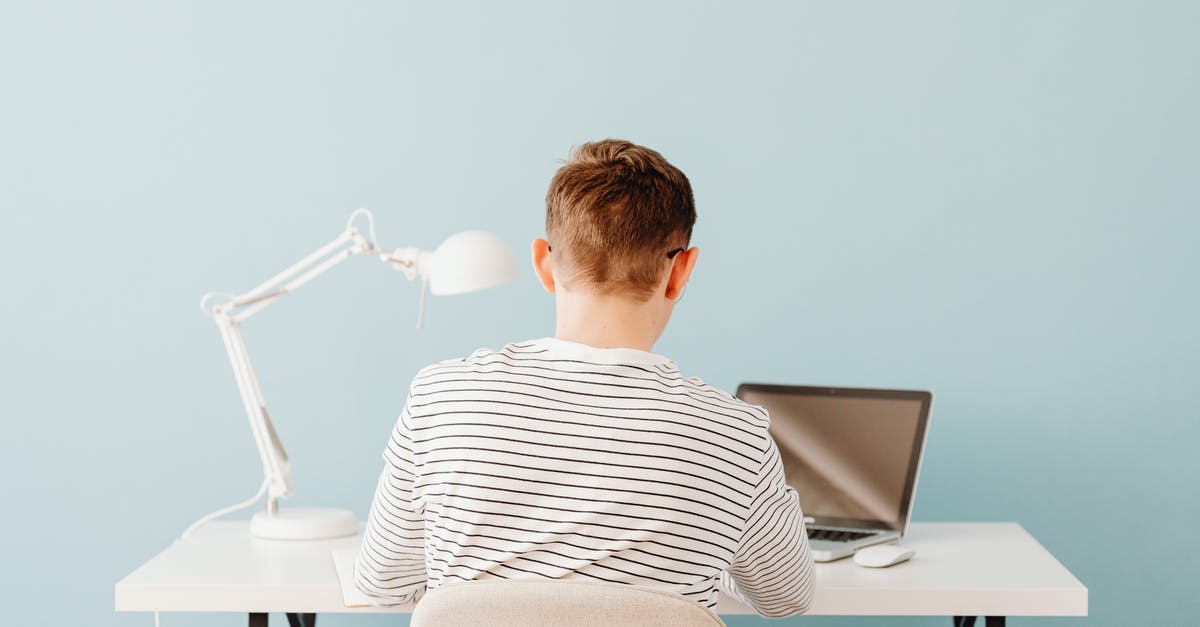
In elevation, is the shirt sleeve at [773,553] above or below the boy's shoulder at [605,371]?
below

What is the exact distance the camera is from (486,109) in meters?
2.26

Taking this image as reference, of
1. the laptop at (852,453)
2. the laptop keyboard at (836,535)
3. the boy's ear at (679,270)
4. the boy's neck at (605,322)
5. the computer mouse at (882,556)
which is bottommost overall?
the laptop keyboard at (836,535)

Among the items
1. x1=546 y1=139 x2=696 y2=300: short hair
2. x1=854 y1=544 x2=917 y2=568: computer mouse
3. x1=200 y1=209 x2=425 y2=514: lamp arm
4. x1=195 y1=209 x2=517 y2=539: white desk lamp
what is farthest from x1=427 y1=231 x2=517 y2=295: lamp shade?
x1=854 y1=544 x2=917 y2=568: computer mouse

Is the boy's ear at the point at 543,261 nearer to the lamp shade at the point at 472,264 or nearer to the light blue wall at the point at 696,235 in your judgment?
the lamp shade at the point at 472,264

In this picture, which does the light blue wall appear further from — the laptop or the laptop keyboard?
the laptop keyboard

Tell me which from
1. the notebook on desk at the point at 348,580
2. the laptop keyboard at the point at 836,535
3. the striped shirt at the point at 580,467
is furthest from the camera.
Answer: the laptop keyboard at the point at 836,535

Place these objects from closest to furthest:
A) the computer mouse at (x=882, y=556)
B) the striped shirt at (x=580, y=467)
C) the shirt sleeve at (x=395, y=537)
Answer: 1. the striped shirt at (x=580, y=467)
2. the shirt sleeve at (x=395, y=537)
3. the computer mouse at (x=882, y=556)

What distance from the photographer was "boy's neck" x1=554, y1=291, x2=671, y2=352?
1.23 metres

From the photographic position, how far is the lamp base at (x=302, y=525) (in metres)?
1.86

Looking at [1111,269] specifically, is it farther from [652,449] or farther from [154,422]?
[154,422]

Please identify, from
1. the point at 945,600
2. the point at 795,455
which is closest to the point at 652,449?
the point at 945,600

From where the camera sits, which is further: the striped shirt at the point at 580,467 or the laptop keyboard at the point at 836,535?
the laptop keyboard at the point at 836,535

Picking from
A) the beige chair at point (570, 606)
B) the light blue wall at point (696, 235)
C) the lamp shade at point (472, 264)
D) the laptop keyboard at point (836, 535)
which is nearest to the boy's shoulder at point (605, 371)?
the beige chair at point (570, 606)

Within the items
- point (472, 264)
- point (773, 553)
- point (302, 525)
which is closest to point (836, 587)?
point (773, 553)
